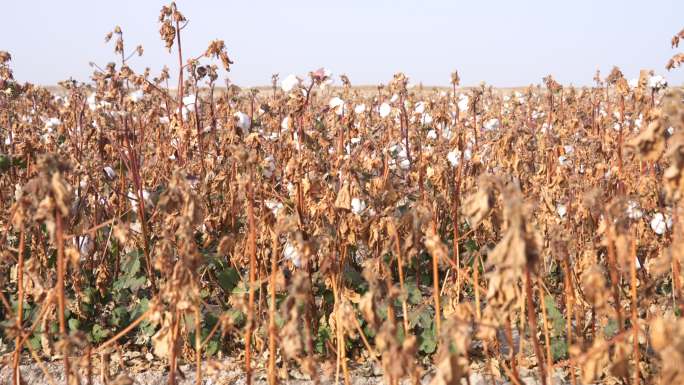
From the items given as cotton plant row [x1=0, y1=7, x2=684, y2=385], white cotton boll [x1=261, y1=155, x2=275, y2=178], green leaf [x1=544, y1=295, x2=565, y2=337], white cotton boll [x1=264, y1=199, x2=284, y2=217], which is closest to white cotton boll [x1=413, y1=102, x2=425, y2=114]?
cotton plant row [x1=0, y1=7, x2=684, y2=385]

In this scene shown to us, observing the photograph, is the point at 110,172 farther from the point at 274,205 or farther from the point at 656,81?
the point at 656,81

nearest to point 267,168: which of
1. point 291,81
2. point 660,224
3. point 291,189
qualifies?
A: point 291,189

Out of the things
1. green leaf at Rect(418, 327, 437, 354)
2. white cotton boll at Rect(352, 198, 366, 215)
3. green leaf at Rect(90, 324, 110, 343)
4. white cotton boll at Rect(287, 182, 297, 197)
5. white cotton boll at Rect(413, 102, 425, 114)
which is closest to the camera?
white cotton boll at Rect(352, 198, 366, 215)

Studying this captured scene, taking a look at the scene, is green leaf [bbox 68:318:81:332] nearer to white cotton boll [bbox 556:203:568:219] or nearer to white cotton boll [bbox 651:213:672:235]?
white cotton boll [bbox 556:203:568:219]

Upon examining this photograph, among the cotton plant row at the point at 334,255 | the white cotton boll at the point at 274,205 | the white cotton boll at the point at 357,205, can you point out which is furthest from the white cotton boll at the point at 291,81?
the white cotton boll at the point at 357,205

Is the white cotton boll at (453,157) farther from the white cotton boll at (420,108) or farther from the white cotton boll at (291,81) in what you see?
the white cotton boll at (420,108)

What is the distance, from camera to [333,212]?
305cm

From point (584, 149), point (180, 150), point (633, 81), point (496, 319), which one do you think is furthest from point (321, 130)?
point (496, 319)

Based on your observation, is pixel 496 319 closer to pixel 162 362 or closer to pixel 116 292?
pixel 162 362

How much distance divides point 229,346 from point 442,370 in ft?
6.66

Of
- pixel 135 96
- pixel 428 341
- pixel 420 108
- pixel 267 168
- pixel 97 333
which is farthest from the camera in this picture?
pixel 420 108

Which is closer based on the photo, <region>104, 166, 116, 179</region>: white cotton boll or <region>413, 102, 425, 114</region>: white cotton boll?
<region>104, 166, 116, 179</region>: white cotton boll

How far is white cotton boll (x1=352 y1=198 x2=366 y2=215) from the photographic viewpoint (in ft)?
8.53

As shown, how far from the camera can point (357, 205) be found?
264 cm
